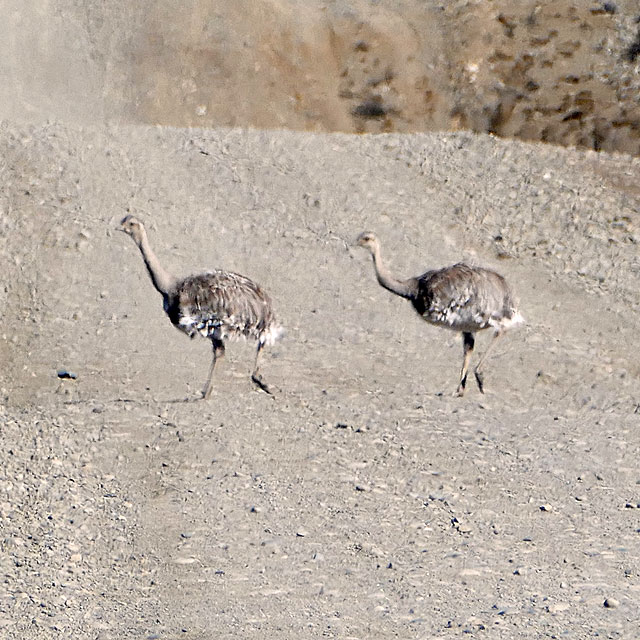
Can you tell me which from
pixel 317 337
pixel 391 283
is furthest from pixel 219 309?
pixel 317 337

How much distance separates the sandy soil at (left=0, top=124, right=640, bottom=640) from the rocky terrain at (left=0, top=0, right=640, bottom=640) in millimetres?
43

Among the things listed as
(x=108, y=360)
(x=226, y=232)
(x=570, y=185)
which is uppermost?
(x=570, y=185)

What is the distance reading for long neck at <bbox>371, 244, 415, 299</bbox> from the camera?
1537 centimetres

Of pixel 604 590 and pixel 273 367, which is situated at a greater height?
pixel 273 367

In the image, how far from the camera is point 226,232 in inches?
846

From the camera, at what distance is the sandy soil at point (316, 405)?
10695 millimetres

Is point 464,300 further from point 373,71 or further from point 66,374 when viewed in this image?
point 373,71

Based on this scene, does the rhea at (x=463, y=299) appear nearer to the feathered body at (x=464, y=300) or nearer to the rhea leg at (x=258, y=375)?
the feathered body at (x=464, y=300)

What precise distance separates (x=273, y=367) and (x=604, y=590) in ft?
21.7

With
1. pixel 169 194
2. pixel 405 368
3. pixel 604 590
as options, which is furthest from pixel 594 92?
pixel 604 590

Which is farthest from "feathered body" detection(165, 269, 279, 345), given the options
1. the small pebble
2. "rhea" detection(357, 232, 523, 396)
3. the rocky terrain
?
the small pebble

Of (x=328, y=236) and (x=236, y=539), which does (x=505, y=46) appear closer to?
(x=328, y=236)

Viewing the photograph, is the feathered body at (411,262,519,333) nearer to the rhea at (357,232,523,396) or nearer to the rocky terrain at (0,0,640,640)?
the rhea at (357,232,523,396)

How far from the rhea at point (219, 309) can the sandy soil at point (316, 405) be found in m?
0.83
